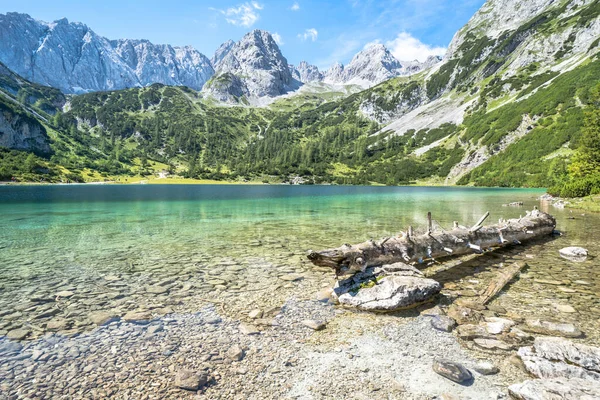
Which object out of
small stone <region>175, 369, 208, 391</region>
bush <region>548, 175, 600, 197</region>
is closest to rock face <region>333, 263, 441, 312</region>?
small stone <region>175, 369, 208, 391</region>

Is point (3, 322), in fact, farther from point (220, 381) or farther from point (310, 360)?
point (310, 360)

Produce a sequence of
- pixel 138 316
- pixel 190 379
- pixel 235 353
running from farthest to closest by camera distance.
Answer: pixel 138 316 < pixel 235 353 < pixel 190 379

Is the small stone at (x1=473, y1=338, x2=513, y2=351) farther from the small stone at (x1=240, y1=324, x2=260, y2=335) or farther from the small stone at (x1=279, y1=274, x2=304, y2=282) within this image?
the small stone at (x1=279, y1=274, x2=304, y2=282)

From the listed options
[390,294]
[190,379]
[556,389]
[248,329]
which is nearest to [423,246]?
[390,294]

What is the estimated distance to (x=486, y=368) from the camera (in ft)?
22.0

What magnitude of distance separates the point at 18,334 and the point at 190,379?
5.86 meters

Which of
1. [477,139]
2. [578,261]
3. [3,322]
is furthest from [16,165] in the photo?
[477,139]

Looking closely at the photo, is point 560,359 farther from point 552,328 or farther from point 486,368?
point 552,328

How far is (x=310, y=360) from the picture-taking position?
7266 mm

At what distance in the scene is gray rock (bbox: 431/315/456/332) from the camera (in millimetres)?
8684

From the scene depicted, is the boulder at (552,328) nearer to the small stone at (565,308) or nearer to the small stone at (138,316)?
the small stone at (565,308)

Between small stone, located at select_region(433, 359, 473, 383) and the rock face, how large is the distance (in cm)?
322

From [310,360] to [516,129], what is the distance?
19143 centimetres

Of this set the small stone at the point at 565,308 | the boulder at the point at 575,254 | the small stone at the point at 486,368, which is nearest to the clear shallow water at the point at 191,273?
the small stone at the point at 565,308
